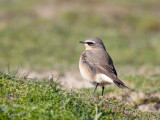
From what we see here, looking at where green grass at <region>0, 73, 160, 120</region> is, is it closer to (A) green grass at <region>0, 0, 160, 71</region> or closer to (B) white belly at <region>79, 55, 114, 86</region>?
(B) white belly at <region>79, 55, 114, 86</region>

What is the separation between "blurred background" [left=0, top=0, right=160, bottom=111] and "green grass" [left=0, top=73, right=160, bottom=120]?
2.77m

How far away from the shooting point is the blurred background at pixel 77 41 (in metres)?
12.1

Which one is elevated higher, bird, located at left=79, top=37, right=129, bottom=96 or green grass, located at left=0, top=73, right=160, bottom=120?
bird, located at left=79, top=37, right=129, bottom=96

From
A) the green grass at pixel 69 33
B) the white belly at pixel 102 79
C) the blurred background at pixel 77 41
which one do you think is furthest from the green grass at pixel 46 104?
the green grass at pixel 69 33

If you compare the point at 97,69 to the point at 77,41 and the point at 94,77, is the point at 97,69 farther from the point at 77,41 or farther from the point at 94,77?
the point at 77,41

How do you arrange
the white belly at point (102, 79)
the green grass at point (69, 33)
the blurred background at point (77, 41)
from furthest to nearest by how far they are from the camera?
the green grass at point (69, 33) < the blurred background at point (77, 41) < the white belly at point (102, 79)

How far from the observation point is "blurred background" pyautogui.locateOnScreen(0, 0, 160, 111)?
12.1 metres

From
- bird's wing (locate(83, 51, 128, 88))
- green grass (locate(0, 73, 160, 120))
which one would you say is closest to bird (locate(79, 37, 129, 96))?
bird's wing (locate(83, 51, 128, 88))

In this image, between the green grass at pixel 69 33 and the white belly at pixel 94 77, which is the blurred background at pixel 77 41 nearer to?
the green grass at pixel 69 33

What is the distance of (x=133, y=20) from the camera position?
1208 inches

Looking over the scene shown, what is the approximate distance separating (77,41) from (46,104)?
633 inches

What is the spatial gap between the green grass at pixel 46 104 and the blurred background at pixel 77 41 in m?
2.77

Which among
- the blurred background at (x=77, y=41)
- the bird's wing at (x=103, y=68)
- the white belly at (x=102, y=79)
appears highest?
the blurred background at (x=77, y=41)

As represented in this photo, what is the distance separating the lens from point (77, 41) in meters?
21.7
